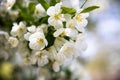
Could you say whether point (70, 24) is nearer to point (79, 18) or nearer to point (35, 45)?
point (79, 18)

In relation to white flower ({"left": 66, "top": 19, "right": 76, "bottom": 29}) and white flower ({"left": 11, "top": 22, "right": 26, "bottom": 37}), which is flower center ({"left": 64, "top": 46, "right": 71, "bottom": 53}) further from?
white flower ({"left": 11, "top": 22, "right": 26, "bottom": 37})

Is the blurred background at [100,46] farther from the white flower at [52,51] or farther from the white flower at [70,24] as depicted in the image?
the white flower at [52,51]

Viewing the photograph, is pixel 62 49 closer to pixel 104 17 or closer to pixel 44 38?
pixel 44 38

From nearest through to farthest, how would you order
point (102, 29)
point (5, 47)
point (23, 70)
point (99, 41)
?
point (5, 47) → point (23, 70) → point (102, 29) → point (99, 41)

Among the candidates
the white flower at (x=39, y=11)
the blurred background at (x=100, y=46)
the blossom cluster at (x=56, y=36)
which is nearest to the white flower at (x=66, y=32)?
the blossom cluster at (x=56, y=36)

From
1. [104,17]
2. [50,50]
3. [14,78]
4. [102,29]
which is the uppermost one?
[50,50]

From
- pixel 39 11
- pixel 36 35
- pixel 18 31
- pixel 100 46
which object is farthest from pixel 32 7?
pixel 100 46

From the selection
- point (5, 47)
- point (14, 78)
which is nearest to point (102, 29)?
point (14, 78)
